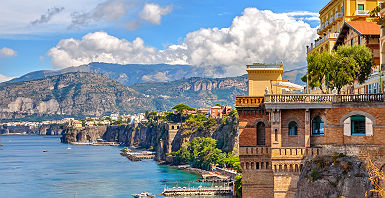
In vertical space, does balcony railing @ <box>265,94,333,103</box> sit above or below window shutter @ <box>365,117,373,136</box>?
above

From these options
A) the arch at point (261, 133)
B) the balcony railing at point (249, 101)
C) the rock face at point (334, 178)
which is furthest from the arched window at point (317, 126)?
the balcony railing at point (249, 101)

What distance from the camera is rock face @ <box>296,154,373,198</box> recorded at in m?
40.5

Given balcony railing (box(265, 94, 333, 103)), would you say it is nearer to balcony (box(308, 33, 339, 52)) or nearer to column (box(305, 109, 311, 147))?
column (box(305, 109, 311, 147))

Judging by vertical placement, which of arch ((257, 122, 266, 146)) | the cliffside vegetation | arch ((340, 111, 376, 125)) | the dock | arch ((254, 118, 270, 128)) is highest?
arch ((340, 111, 376, 125))

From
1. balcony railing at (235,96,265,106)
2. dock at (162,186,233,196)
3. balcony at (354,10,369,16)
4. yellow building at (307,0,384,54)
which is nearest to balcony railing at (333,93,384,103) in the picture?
balcony railing at (235,96,265,106)

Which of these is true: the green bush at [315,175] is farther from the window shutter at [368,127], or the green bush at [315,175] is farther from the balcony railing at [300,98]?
the balcony railing at [300,98]

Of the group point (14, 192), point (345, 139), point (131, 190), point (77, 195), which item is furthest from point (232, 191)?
point (345, 139)

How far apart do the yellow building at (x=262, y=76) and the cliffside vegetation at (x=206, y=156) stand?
3778 inches

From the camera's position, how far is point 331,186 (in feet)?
135

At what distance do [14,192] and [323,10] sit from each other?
10146 centimetres

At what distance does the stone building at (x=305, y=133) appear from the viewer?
1673 inches

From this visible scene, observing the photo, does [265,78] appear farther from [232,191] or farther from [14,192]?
[14,192]

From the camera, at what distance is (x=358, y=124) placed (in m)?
42.9

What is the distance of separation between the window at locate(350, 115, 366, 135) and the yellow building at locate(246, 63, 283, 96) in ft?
61.3
